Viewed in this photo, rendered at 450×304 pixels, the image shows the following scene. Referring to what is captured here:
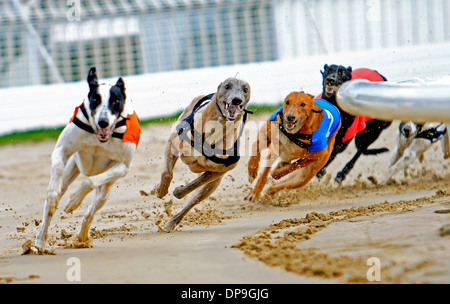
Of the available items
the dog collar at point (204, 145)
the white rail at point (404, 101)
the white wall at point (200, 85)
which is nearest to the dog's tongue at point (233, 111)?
the dog collar at point (204, 145)

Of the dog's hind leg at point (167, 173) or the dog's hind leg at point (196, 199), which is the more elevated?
the dog's hind leg at point (167, 173)

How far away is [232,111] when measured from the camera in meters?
4.27

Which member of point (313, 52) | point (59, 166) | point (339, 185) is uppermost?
point (313, 52)

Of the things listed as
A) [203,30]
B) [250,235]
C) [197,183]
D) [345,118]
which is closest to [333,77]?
[345,118]

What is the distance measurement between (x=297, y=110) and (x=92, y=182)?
1.75 metres

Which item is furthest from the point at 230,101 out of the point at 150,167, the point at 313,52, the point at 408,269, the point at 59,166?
the point at 313,52

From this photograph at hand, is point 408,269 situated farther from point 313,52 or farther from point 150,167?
point 313,52

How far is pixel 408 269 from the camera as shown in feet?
9.16

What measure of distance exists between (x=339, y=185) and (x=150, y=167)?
262cm

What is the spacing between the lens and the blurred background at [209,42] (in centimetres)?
1103

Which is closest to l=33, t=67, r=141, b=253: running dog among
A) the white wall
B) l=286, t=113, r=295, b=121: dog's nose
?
l=286, t=113, r=295, b=121: dog's nose

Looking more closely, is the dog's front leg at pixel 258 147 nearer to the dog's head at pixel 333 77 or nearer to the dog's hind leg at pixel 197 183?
the dog's hind leg at pixel 197 183

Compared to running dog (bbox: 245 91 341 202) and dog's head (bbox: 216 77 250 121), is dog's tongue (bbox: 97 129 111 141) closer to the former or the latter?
dog's head (bbox: 216 77 250 121)

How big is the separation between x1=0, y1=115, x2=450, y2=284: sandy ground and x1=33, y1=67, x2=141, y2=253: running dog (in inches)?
12.5
